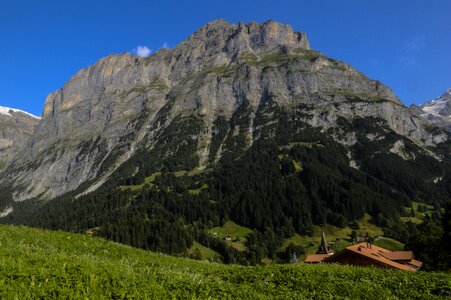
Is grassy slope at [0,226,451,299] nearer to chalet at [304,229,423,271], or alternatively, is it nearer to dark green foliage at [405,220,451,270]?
chalet at [304,229,423,271]

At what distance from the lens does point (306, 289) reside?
66.8 ft

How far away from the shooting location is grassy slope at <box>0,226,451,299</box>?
484 inches

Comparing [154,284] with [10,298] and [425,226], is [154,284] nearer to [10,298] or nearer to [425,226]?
[10,298]

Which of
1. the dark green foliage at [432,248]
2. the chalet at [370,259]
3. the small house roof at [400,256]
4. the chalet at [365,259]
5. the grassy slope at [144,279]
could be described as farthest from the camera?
the dark green foliage at [432,248]

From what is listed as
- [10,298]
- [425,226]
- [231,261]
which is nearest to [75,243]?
[10,298]

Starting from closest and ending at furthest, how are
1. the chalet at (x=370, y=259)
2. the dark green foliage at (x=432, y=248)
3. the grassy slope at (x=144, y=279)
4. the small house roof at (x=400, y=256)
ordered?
the grassy slope at (x=144, y=279)
the chalet at (x=370, y=259)
the small house roof at (x=400, y=256)
the dark green foliage at (x=432, y=248)

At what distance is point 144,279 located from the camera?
48.8ft

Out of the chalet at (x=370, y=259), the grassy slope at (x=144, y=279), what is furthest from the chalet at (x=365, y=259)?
the grassy slope at (x=144, y=279)

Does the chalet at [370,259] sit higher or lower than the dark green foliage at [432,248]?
lower

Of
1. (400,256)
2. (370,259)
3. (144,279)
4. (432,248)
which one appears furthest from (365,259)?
(144,279)

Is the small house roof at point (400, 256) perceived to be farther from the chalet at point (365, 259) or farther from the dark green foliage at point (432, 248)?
the dark green foliage at point (432, 248)

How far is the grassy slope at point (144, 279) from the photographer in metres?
12.3

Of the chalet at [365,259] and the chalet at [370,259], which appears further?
the chalet at [370,259]

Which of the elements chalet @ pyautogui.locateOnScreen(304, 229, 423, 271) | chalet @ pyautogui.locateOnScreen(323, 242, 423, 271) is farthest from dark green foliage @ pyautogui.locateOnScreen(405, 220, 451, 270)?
chalet @ pyautogui.locateOnScreen(323, 242, 423, 271)
